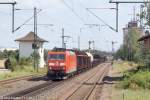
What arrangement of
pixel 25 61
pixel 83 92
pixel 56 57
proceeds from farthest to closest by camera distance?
pixel 25 61
pixel 56 57
pixel 83 92

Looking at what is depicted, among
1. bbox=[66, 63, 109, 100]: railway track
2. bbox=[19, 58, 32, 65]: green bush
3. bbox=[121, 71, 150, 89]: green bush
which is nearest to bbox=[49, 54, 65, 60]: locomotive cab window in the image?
bbox=[66, 63, 109, 100]: railway track

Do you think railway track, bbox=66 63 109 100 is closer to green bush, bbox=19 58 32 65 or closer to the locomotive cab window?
the locomotive cab window

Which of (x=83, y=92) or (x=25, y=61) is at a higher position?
(x=25, y=61)

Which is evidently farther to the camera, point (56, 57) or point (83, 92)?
point (56, 57)

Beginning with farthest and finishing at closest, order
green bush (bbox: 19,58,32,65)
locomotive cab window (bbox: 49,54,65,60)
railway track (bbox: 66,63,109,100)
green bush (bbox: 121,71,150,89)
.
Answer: green bush (bbox: 19,58,32,65) → locomotive cab window (bbox: 49,54,65,60) → green bush (bbox: 121,71,150,89) → railway track (bbox: 66,63,109,100)

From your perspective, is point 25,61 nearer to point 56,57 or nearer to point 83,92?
point 56,57

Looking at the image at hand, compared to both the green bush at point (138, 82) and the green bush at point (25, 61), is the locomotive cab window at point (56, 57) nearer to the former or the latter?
the green bush at point (138, 82)

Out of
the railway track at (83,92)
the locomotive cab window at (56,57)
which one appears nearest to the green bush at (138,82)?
the railway track at (83,92)

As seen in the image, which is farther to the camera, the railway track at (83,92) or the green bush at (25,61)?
the green bush at (25,61)

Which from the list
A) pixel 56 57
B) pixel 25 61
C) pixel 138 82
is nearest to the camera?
pixel 138 82

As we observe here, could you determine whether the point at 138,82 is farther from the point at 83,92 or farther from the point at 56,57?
the point at 56,57

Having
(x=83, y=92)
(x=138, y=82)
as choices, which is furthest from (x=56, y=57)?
(x=138, y=82)

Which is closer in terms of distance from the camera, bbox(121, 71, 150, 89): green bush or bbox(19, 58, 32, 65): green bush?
bbox(121, 71, 150, 89): green bush

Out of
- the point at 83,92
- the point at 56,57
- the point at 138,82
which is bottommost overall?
the point at 83,92
